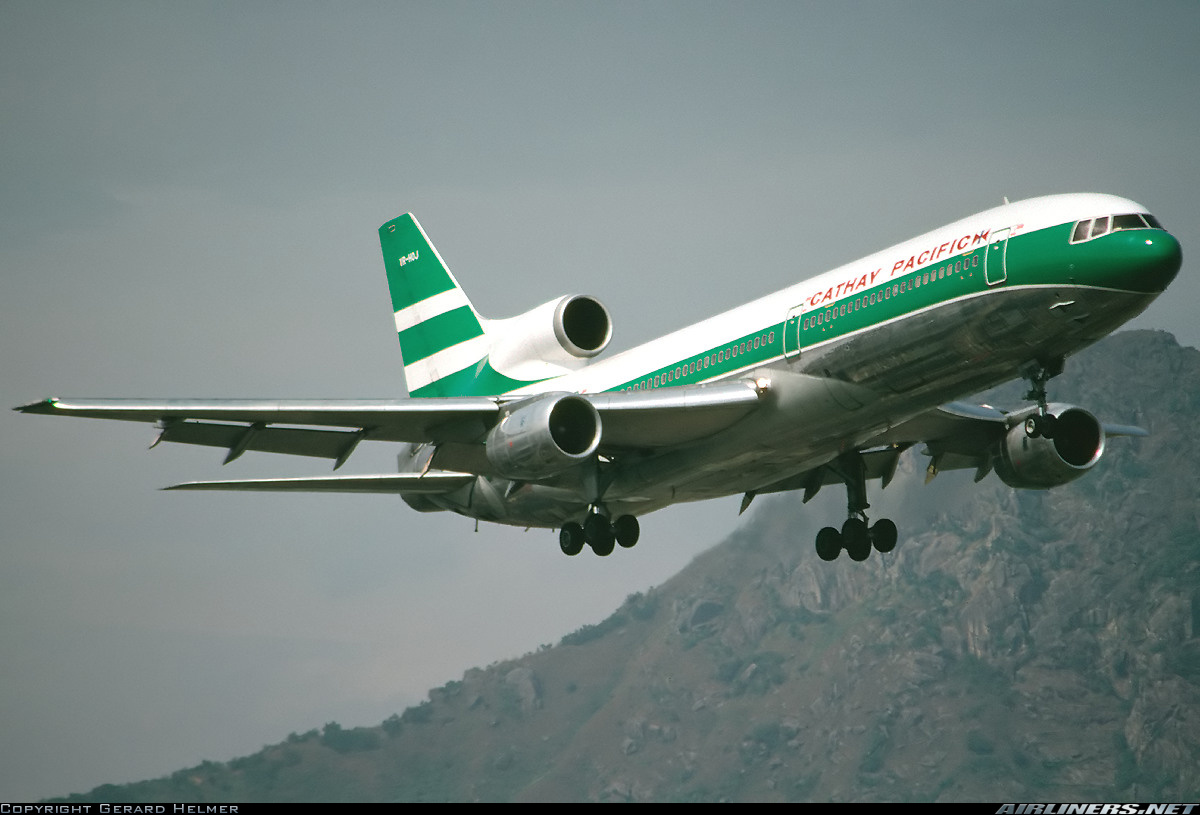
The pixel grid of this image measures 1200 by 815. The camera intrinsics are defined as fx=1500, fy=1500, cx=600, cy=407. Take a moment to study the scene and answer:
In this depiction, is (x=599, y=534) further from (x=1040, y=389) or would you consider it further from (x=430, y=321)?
(x=430, y=321)

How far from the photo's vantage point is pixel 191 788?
8600 centimetres

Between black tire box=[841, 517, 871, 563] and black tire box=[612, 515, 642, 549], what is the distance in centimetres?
489

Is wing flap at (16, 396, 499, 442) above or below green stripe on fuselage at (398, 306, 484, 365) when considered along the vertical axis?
below

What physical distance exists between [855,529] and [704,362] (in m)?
6.46

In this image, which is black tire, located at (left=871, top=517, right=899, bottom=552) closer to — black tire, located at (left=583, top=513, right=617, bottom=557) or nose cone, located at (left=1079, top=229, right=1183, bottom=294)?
black tire, located at (left=583, top=513, right=617, bottom=557)

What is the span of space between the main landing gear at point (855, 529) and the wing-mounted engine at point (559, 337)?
6.31 metres

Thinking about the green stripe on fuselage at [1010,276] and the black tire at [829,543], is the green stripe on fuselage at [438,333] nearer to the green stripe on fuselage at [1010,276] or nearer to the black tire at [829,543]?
the black tire at [829,543]

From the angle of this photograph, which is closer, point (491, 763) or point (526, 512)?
point (526, 512)

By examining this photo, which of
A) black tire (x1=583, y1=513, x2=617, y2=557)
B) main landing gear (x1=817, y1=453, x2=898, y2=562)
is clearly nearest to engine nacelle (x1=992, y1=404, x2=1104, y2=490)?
main landing gear (x1=817, y1=453, x2=898, y2=562)

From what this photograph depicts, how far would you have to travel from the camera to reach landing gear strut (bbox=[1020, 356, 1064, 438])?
86.6 ft

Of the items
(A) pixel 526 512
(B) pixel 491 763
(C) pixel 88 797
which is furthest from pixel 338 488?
(B) pixel 491 763

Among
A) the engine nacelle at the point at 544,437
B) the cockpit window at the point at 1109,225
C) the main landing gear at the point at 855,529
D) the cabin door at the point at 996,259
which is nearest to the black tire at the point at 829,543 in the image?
the main landing gear at the point at 855,529

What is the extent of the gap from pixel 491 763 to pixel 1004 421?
157203 mm

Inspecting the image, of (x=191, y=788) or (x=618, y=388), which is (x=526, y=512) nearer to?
(x=618, y=388)
